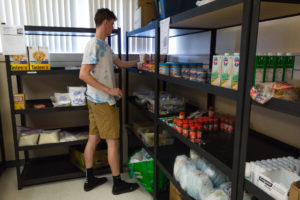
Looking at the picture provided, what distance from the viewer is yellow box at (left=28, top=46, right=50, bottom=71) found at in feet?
7.65

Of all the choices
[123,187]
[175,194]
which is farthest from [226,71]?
[123,187]

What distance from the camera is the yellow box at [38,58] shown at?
2.33m

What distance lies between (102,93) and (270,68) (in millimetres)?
1531

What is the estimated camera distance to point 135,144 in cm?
312

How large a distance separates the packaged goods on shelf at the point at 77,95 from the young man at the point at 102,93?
0.17m

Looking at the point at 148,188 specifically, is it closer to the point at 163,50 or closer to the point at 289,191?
the point at 163,50

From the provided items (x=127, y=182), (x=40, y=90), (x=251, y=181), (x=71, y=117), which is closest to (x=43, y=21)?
(x=40, y=90)

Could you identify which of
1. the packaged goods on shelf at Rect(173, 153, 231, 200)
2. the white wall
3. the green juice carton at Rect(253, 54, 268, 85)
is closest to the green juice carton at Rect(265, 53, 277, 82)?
the green juice carton at Rect(253, 54, 268, 85)

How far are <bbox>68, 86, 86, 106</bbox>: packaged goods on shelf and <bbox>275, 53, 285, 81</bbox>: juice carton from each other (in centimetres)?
190

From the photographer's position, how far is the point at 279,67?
1.08 m

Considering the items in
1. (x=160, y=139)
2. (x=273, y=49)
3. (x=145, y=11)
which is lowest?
(x=160, y=139)

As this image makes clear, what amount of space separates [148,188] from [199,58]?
4.45ft

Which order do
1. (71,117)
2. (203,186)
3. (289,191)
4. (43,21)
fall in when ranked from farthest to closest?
(71,117) < (43,21) < (203,186) < (289,191)

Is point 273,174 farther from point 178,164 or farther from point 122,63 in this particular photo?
point 122,63
